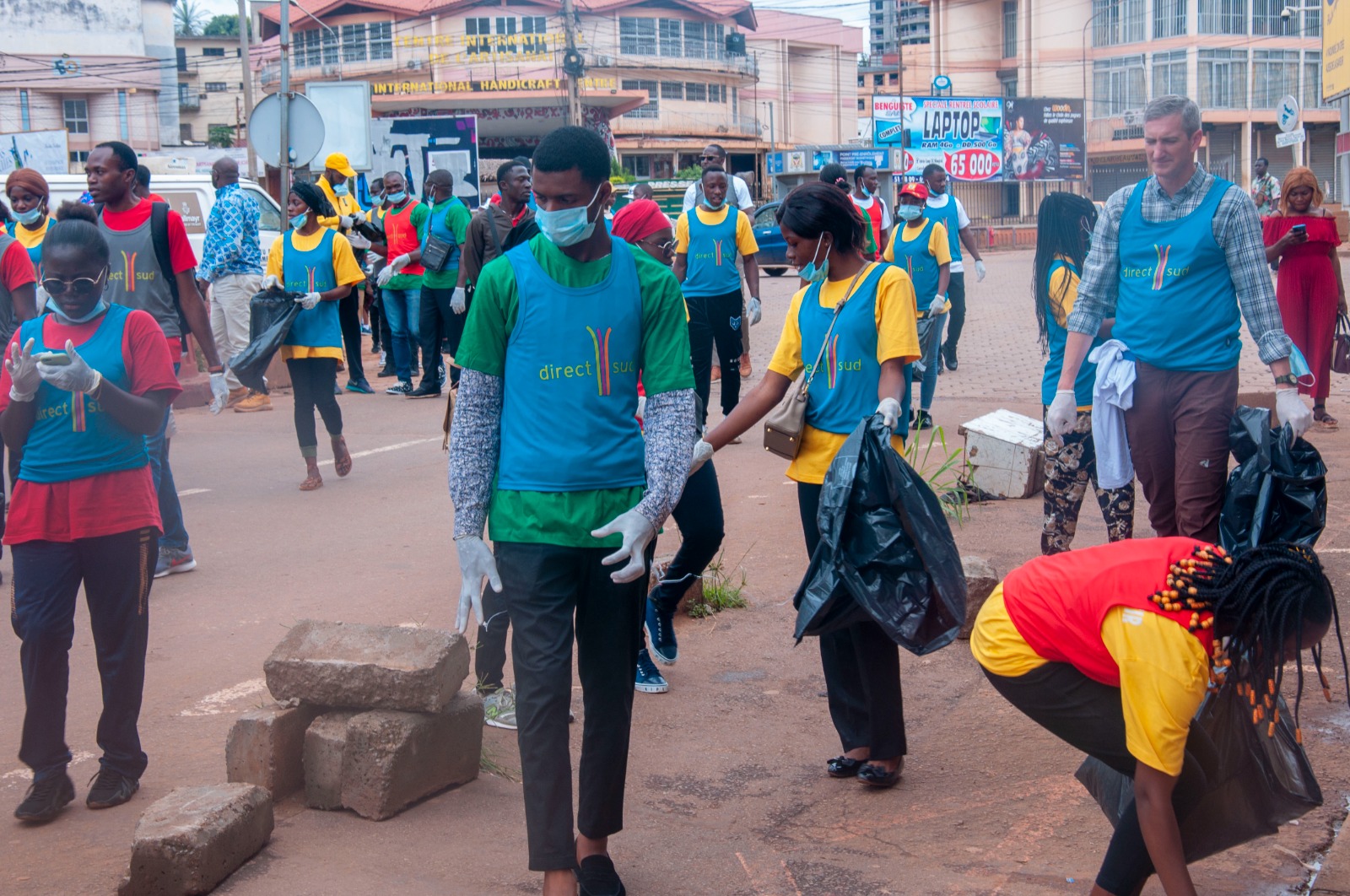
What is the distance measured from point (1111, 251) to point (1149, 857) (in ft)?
8.22

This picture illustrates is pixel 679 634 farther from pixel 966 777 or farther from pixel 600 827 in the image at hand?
pixel 600 827

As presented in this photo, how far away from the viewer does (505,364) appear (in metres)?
3.14

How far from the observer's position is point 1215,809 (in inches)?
111

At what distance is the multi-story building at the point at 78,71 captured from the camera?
51562 millimetres

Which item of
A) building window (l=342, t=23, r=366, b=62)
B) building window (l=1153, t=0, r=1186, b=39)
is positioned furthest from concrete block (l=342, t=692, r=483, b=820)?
building window (l=342, t=23, r=366, b=62)

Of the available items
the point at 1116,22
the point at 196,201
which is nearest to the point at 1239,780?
the point at 196,201

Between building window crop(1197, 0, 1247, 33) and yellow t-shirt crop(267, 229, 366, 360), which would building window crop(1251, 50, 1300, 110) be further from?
yellow t-shirt crop(267, 229, 366, 360)

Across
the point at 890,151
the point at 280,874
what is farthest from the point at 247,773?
the point at 890,151

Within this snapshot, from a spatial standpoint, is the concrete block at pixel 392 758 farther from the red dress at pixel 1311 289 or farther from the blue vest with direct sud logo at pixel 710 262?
the red dress at pixel 1311 289

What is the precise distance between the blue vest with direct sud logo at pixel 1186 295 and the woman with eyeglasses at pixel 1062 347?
0.72m

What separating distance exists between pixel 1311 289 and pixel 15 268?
7804mm

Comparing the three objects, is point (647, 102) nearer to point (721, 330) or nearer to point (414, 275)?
point (414, 275)

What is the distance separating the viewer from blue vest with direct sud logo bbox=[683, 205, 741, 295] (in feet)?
28.1

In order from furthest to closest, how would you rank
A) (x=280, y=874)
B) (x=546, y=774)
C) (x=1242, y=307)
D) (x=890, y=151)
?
(x=890, y=151), (x=1242, y=307), (x=280, y=874), (x=546, y=774)
